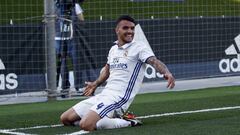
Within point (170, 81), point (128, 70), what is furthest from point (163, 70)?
point (128, 70)

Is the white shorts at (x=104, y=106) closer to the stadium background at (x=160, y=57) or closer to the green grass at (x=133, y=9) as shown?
the stadium background at (x=160, y=57)

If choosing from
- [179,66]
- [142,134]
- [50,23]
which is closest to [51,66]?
[50,23]

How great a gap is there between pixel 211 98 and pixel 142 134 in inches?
180

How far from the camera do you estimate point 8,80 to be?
1340 cm

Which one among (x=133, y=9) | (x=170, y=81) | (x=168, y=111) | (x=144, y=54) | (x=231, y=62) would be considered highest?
(x=133, y=9)

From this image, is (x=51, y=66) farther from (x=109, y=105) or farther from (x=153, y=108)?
(x=109, y=105)

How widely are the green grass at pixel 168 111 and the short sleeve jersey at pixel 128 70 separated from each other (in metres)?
0.49

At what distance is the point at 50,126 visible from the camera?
8938 mm

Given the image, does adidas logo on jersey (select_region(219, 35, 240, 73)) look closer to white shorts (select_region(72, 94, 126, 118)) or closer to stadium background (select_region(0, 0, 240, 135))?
stadium background (select_region(0, 0, 240, 135))

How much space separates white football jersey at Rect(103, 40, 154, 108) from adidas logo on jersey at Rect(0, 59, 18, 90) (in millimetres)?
A: 4928

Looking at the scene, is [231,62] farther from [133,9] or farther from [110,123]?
[110,123]

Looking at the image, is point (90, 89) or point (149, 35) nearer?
point (90, 89)

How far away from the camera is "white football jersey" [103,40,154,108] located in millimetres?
8648

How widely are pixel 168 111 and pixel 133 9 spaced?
7.19 metres
